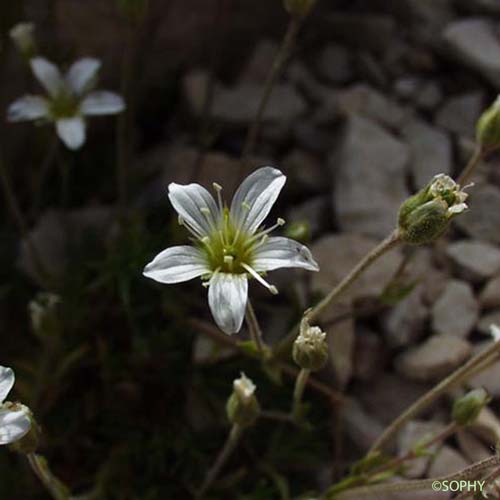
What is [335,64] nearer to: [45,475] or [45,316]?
[45,316]

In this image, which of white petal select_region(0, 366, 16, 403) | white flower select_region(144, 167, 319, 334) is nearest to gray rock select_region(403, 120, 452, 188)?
white flower select_region(144, 167, 319, 334)

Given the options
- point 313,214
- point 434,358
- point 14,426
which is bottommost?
point 434,358

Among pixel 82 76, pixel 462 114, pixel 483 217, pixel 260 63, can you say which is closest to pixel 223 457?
pixel 82 76

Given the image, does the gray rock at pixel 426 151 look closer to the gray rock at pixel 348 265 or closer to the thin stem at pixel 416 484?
the gray rock at pixel 348 265

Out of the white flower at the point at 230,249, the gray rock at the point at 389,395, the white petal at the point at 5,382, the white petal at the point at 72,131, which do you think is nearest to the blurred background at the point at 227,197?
the gray rock at the point at 389,395

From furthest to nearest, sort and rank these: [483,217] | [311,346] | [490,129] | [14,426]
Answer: [483,217]
[490,129]
[311,346]
[14,426]
